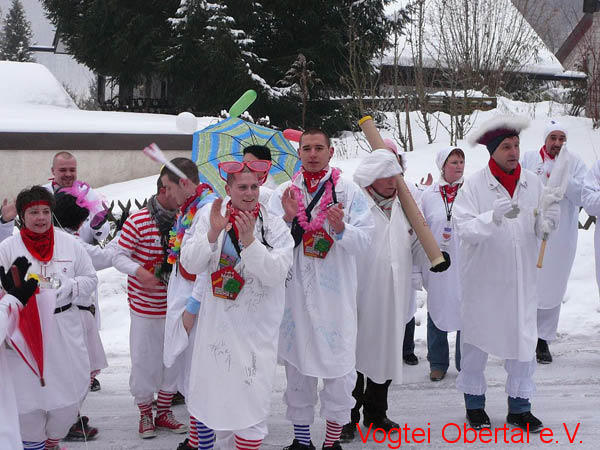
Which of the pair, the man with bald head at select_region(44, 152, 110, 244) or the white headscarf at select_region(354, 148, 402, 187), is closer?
the white headscarf at select_region(354, 148, 402, 187)

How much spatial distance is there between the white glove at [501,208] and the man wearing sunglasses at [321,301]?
A: 84 cm

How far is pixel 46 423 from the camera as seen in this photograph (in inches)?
186

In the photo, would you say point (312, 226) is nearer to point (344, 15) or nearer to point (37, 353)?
point (37, 353)

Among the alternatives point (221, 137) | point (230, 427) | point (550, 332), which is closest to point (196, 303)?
point (230, 427)

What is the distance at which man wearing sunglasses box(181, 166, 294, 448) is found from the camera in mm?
4238

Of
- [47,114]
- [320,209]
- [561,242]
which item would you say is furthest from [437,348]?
[47,114]

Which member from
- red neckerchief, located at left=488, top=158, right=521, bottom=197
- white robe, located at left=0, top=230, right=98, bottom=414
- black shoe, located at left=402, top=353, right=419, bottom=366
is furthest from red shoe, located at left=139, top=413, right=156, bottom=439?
red neckerchief, located at left=488, top=158, right=521, bottom=197

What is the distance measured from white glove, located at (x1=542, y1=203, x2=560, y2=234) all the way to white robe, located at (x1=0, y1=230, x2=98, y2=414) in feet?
10.1

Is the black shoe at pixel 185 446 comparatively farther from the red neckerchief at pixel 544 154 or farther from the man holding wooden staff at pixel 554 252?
the red neckerchief at pixel 544 154

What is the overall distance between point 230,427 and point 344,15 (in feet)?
55.8

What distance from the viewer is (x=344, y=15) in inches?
782

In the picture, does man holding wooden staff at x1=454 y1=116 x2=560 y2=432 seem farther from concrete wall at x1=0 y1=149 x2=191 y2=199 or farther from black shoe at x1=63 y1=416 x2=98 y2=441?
concrete wall at x1=0 y1=149 x2=191 y2=199

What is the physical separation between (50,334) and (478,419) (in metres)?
3.04

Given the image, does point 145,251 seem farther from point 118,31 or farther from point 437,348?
point 118,31
